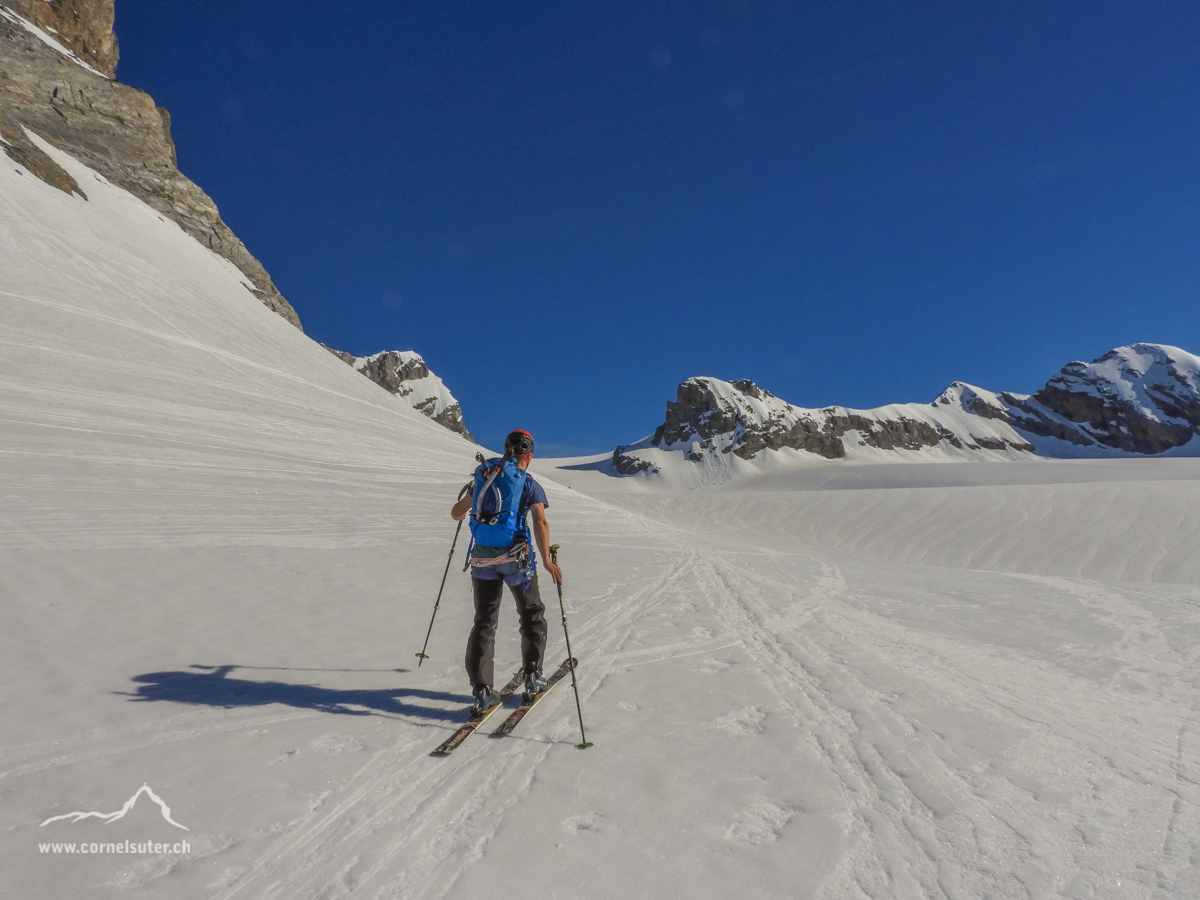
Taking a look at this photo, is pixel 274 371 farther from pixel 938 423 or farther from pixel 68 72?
pixel 938 423

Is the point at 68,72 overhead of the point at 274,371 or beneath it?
overhead

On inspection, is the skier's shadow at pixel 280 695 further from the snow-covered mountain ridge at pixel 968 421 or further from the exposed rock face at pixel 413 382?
the exposed rock face at pixel 413 382

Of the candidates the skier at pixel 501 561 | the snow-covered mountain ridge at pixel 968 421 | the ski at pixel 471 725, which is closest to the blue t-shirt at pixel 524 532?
the skier at pixel 501 561

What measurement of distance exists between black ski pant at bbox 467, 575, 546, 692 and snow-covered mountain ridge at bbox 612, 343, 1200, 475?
8899cm

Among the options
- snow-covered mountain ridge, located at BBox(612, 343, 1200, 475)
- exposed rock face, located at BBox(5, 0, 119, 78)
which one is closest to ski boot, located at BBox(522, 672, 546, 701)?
exposed rock face, located at BBox(5, 0, 119, 78)

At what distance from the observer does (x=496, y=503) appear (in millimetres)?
4082

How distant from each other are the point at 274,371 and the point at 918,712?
24695 mm

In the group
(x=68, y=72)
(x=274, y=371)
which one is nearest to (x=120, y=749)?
(x=274, y=371)

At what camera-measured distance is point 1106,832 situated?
2.71m

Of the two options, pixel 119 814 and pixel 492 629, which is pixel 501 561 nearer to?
pixel 492 629

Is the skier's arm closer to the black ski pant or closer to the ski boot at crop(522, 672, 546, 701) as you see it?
the black ski pant

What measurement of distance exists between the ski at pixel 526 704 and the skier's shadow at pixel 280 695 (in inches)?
16.3

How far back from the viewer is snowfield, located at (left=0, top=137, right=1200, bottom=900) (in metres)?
2.46

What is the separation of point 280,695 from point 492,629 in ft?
5.77
